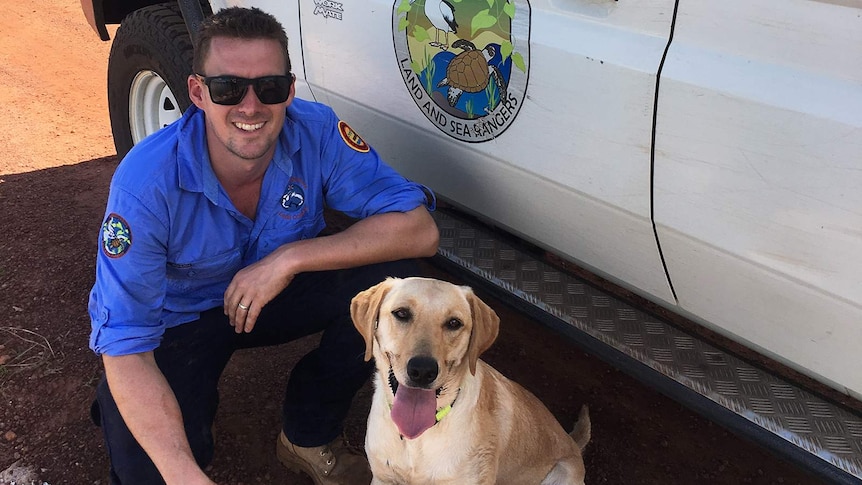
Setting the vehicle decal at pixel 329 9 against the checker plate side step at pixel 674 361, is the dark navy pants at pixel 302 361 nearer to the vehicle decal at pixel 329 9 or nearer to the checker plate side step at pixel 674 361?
the checker plate side step at pixel 674 361

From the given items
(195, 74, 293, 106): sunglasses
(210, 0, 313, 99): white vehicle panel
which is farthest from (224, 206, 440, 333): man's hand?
(210, 0, 313, 99): white vehicle panel

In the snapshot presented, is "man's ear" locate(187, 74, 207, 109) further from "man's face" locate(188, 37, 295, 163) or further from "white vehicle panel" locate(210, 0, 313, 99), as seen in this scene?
"white vehicle panel" locate(210, 0, 313, 99)

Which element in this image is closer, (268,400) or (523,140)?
(523,140)

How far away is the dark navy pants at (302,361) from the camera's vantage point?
2.22m

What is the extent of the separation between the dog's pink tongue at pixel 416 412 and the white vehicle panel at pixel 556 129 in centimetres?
74

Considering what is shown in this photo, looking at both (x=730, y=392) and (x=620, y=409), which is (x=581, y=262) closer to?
(x=730, y=392)

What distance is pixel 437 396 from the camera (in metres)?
1.97

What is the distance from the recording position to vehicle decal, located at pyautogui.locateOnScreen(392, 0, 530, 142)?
6.81ft

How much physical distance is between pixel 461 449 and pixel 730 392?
804 mm

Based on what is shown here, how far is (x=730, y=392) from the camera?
2.01 metres

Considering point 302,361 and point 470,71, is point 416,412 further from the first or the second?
point 470,71

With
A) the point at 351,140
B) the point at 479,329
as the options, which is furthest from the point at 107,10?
the point at 479,329

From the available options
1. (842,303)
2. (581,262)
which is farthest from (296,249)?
(842,303)

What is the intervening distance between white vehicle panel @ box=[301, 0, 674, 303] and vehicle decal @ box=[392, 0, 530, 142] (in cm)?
2
